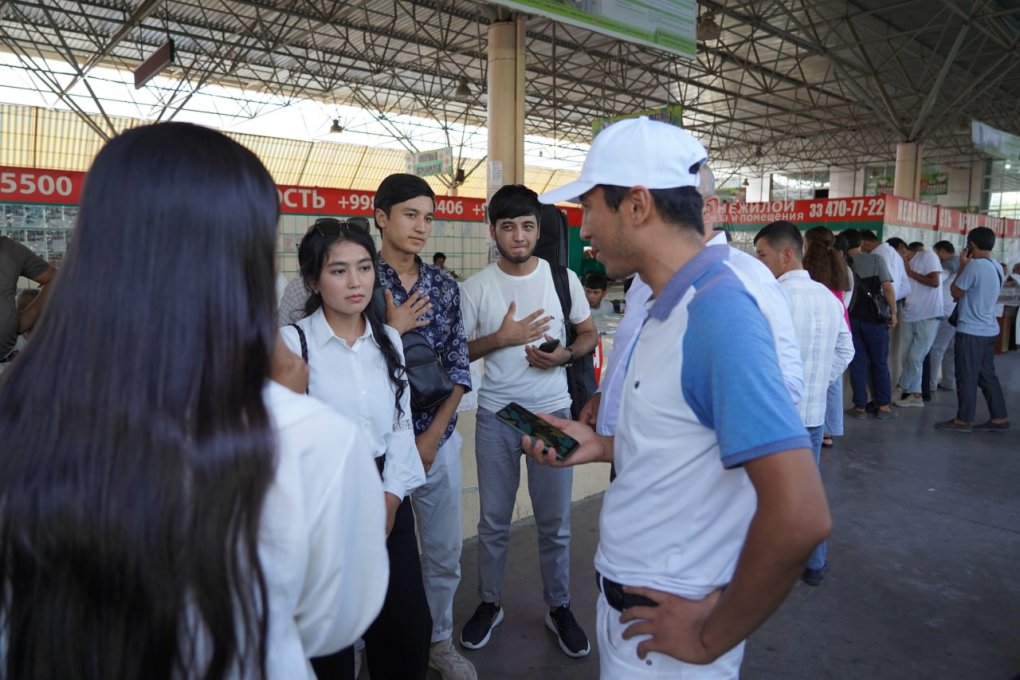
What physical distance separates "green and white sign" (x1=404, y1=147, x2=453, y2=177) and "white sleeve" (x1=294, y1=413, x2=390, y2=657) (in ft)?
39.7

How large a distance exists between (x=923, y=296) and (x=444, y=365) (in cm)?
647

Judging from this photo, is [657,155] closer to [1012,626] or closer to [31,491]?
[31,491]

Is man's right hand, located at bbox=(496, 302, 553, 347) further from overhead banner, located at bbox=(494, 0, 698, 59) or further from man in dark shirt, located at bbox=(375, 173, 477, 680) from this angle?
overhead banner, located at bbox=(494, 0, 698, 59)

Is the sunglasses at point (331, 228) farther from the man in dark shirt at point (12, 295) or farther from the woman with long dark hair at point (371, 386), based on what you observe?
the man in dark shirt at point (12, 295)

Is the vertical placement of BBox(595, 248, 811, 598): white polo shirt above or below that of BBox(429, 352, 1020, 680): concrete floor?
above

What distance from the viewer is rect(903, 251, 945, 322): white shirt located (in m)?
6.86

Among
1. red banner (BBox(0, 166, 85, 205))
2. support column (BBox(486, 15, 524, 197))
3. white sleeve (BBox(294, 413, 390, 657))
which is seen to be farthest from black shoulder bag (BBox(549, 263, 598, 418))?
support column (BBox(486, 15, 524, 197))

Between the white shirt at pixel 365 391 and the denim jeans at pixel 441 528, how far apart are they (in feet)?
1.52

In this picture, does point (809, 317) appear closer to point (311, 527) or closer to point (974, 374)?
point (311, 527)

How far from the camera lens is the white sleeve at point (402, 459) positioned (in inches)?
72.6

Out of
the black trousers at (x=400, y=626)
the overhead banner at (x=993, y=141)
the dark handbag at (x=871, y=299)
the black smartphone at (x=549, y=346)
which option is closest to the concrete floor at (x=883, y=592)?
the black trousers at (x=400, y=626)

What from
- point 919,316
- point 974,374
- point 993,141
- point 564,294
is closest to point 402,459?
point 564,294

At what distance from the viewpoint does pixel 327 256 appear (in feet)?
6.08

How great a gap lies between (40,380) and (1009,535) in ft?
15.2
